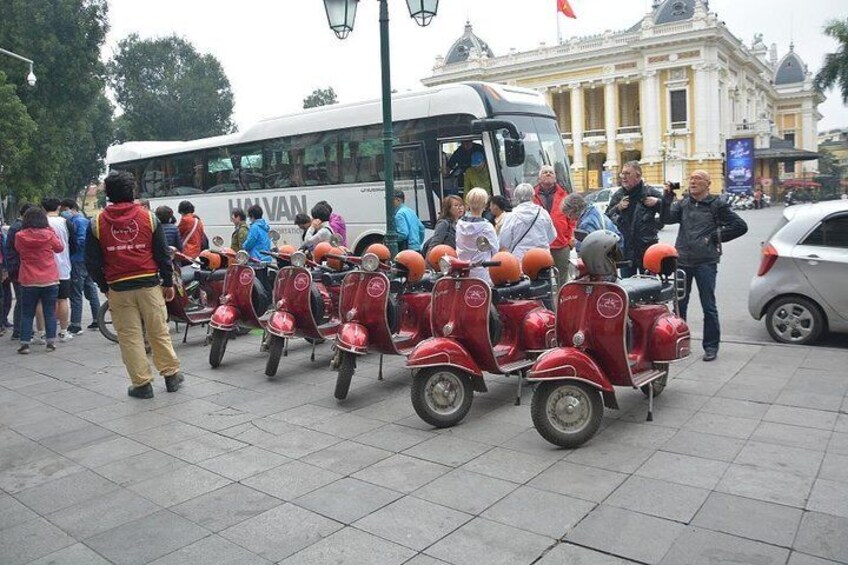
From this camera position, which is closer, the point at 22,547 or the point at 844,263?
the point at 22,547

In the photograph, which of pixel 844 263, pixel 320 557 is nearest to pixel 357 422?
pixel 320 557

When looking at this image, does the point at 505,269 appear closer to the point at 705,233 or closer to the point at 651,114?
the point at 705,233

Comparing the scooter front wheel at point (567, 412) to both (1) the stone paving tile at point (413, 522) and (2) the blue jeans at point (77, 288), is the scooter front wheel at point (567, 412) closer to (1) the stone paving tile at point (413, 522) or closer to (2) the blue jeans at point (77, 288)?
(1) the stone paving tile at point (413, 522)

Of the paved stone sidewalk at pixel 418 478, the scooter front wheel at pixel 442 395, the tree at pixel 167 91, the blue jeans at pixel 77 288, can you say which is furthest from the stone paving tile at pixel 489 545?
the tree at pixel 167 91

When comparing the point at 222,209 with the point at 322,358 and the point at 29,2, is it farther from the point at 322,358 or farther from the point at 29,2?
the point at 29,2

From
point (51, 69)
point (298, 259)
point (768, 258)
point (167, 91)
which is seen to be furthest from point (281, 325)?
point (167, 91)

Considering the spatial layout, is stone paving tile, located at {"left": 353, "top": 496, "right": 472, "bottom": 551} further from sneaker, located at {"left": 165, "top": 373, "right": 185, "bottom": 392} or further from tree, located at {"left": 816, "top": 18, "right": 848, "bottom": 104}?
tree, located at {"left": 816, "top": 18, "right": 848, "bottom": 104}

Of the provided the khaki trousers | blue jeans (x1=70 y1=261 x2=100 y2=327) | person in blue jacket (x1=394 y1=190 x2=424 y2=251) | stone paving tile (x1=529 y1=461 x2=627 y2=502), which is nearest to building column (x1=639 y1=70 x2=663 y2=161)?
person in blue jacket (x1=394 y1=190 x2=424 y2=251)

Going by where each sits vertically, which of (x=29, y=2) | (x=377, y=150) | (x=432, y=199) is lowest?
(x=432, y=199)

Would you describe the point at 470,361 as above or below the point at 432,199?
below

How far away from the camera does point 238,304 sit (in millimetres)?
7879

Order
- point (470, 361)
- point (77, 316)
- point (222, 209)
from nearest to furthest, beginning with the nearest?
point (470, 361) < point (77, 316) < point (222, 209)

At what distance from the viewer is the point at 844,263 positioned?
745 centimetres

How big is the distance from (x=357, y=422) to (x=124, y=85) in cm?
6319
